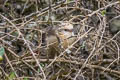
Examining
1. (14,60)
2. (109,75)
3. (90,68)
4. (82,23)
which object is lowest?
(109,75)

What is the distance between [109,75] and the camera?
137 inches

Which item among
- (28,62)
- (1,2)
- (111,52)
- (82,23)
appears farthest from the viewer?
(1,2)

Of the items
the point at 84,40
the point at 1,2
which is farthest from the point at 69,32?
the point at 1,2

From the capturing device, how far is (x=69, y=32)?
3.45 m

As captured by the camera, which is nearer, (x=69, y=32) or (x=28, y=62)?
(x=28, y=62)

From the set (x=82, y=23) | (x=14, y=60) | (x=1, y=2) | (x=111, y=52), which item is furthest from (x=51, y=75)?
(x=1, y=2)

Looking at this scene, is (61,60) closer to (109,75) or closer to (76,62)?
(76,62)

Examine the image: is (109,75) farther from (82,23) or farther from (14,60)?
(14,60)

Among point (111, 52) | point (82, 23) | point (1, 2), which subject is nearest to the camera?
point (82, 23)

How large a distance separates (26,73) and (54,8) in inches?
26.7

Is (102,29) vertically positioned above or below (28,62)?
above

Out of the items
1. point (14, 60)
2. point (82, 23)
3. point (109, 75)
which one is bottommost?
point (109, 75)

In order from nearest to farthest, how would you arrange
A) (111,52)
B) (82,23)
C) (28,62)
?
(82,23)
(28,62)
(111,52)

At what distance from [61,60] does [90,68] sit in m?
0.29
